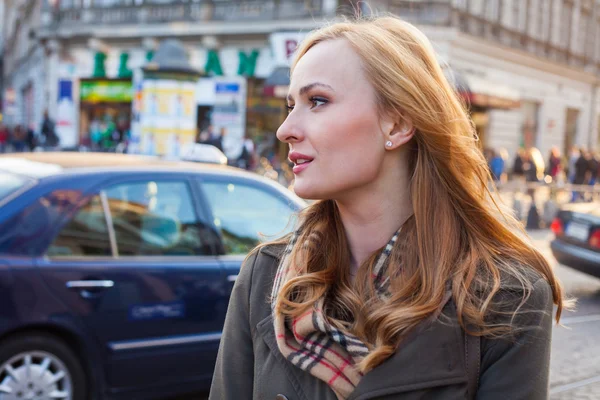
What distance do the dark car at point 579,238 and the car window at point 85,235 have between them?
252 inches

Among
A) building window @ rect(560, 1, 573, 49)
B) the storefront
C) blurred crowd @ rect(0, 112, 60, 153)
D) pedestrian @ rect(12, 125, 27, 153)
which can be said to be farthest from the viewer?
building window @ rect(560, 1, 573, 49)

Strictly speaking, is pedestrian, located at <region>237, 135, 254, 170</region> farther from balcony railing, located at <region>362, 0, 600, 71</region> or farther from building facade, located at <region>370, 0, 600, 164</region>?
building facade, located at <region>370, 0, 600, 164</region>

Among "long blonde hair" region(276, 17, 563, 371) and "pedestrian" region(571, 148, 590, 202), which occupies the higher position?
"long blonde hair" region(276, 17, 563, 371)

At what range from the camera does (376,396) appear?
157cm

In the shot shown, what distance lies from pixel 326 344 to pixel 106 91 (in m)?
31.6

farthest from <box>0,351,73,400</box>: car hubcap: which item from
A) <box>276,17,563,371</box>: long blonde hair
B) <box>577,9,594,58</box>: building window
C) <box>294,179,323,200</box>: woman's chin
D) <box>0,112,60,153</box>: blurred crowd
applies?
<box>577,9,594,58</box>: building window

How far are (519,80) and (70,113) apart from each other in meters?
18.7

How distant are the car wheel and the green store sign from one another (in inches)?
1104

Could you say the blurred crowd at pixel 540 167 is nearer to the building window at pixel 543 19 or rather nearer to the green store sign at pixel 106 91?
the building window at pixel 543 19

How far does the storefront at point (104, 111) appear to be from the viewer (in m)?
30.0

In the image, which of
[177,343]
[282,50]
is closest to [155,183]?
[177,343]

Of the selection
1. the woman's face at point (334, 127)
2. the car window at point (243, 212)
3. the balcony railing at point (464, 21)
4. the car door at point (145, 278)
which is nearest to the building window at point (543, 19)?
the balcony railing at point (464, 21)

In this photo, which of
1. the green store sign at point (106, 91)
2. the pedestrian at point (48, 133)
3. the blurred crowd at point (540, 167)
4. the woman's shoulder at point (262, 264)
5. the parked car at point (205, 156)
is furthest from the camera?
the green store sign at point (106, 91)

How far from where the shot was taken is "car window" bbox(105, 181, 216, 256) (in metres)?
4.30
